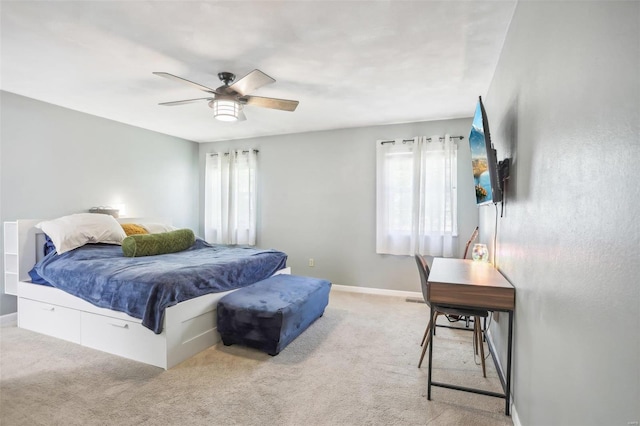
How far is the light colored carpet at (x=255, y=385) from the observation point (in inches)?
74.6

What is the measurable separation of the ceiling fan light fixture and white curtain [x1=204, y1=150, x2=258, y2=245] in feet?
8.25

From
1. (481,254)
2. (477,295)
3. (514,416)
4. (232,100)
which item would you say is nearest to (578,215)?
(477,295)

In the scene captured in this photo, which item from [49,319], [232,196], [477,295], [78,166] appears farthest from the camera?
[232,196]

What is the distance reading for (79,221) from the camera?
344cm

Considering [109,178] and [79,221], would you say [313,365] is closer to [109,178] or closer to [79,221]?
[79,221]

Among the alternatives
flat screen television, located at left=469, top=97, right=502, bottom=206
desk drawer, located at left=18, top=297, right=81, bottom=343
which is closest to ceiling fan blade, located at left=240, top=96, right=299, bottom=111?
flat screen television, located at left=469, top=97, right=502, bottom=206

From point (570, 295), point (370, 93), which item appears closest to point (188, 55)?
point (370, 93)

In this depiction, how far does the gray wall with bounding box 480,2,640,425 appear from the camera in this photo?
78 centimetres

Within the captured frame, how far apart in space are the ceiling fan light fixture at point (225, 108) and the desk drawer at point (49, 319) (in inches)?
87.1

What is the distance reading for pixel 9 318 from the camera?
3494mm

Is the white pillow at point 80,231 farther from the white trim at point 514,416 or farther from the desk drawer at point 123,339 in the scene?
the white trim at point 514,416

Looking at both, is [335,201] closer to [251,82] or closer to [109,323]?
[251,82]

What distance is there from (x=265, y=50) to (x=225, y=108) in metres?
0.65

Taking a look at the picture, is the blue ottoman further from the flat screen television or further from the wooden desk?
the flat screen television
